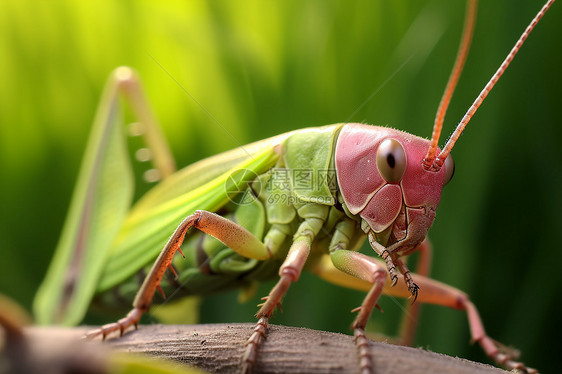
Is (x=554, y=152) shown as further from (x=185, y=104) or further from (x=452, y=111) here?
(x=185, y=104)

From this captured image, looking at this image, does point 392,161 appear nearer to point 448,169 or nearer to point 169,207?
point 448,169

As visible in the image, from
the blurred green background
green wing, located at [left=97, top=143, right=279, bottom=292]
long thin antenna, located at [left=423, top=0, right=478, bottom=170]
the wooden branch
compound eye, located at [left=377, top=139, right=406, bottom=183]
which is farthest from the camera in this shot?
the blurred green background

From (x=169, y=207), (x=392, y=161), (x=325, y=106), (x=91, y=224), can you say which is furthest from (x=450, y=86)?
(x=91, y=224)

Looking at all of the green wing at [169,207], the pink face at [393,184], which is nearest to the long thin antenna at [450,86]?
the pink face at [393,184]

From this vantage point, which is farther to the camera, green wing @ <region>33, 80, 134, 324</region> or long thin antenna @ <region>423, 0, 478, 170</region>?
green wing @ <region>33, 80, 134, 324</region>

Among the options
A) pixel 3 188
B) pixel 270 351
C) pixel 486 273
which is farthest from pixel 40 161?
pixel 486 273

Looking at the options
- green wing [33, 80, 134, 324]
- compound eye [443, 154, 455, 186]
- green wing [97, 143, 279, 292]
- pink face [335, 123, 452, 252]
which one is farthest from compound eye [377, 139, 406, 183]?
green wing [33, 80, 134, 324]

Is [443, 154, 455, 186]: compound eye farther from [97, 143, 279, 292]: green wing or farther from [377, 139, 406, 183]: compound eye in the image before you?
[97, 143, 279, 292]: green wing
